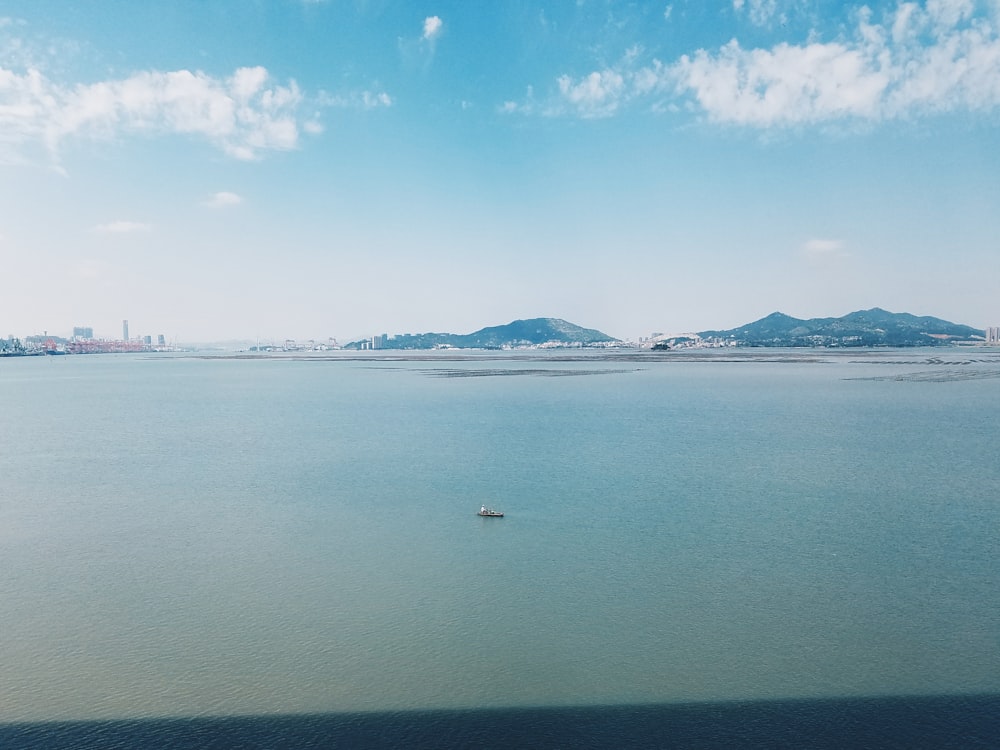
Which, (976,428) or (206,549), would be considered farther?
(976,428)

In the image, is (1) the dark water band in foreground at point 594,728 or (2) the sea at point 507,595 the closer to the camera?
(1) the dark water band in foreground at point 594,728

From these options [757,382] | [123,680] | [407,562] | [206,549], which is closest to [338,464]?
[206,549]

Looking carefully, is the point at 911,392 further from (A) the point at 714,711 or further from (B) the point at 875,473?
(A) the point at 714,711

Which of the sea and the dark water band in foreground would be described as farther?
the sea
